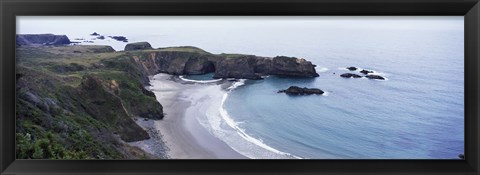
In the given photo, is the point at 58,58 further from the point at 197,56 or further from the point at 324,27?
the point at 324,27

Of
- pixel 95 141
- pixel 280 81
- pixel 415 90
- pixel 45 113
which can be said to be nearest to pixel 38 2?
pixel 45 113

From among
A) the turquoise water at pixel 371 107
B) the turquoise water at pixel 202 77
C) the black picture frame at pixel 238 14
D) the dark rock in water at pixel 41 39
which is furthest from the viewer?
the turquoise water at pixel 202 77

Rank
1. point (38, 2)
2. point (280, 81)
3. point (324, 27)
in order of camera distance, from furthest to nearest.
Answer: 1. point (280, 81)
2. point (324, 27)
3. point (38, 2)

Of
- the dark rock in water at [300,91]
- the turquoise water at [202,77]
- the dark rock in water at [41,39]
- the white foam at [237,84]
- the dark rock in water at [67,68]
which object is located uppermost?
the dark rock in water at [41,39]

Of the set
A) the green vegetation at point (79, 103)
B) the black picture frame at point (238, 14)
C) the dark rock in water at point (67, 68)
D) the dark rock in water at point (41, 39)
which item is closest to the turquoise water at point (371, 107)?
the black picture frame at point (238, 14)

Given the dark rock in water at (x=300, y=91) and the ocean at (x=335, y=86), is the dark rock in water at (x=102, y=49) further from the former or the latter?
the dark rock in water at (x=300, y=91)
